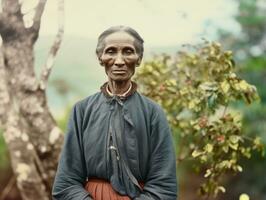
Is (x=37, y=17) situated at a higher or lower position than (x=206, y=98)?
higher

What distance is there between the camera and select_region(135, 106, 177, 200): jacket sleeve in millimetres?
2025

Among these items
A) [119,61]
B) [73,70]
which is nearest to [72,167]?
[119,61]

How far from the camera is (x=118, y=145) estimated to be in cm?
203

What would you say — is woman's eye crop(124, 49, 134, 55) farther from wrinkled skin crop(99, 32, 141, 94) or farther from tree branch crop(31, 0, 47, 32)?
tree branch crop(31, 0, 47, 32)

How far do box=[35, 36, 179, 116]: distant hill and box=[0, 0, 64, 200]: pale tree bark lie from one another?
1.60ft

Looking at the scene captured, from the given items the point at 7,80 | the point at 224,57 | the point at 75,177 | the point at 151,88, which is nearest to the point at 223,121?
the point at 224,57

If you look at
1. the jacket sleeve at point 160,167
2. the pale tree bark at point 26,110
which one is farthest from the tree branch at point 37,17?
the jacket sleeve at point 160,167

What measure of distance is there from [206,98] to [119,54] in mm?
1104

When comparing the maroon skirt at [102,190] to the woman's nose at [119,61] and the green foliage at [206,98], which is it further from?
the green foliage at [206,98]

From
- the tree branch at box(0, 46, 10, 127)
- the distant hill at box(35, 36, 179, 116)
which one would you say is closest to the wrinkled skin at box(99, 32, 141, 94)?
the tree branch at box(0, 46, 10, 127)

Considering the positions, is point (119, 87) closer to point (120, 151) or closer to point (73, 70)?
point (120, 151)

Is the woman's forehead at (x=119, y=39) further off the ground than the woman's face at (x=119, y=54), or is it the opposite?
the woman's forehead at (x=119, y=39)

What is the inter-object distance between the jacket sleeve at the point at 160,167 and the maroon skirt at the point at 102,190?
0.05m

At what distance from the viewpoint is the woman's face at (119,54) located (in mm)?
2023
